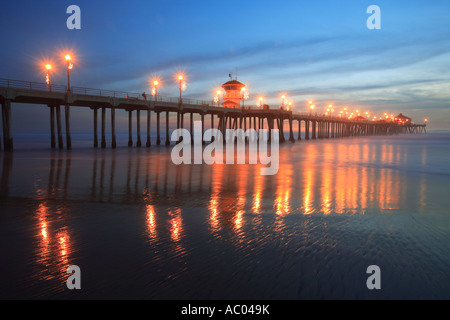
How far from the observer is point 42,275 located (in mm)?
3885

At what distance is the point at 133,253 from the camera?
4.61 meters

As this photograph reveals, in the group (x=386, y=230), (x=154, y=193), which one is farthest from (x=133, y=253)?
(x=154, y=193)

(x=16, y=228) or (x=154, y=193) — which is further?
(x=154, y=193)

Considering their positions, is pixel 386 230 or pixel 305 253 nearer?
pixel 305 253

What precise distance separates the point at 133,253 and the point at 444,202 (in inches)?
320

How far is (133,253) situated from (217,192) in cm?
529

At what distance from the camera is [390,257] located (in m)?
4.58

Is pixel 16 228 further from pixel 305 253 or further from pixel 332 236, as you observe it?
pixel 332 236

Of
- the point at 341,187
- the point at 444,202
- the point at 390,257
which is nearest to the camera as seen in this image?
the point at 390,257

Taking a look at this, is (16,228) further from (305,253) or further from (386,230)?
(386,230)

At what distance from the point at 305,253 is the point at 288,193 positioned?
202 inches
